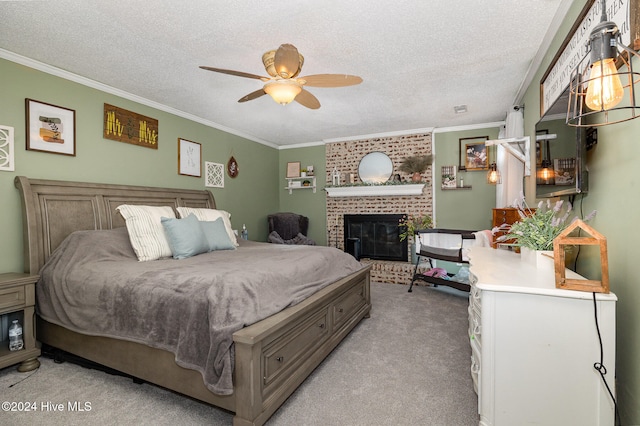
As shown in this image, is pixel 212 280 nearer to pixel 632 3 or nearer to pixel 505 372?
pixel 505 372

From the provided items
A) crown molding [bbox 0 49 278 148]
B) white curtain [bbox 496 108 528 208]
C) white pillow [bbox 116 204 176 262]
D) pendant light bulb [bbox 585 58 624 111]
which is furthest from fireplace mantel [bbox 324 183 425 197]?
pendant light bulb [bbox 585 58 624 111]

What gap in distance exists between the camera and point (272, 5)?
203cm

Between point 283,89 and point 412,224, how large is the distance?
12.1 ft

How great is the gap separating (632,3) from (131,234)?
3.53 metres

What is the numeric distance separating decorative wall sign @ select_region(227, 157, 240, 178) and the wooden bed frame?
1565mm

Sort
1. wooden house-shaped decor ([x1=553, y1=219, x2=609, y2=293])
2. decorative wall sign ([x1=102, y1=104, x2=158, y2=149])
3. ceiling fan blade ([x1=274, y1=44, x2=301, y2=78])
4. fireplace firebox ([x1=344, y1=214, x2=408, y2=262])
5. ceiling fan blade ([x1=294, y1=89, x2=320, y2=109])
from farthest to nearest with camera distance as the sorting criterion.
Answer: fireplace firebox ([x1=344, y1=214, x2=408, y2=262])
decorative wall sign ([x1=102, y1=104, x2=158, y2=149])
ceiling fan blade ([x1=294, y1=89, x2=320, y2=109])
ceiling fan blade ([x1=274, y1=44, x2=301, y2=78])
wooden house-shaped decor ([x1=553, y1=219, x2=609, y2=293])

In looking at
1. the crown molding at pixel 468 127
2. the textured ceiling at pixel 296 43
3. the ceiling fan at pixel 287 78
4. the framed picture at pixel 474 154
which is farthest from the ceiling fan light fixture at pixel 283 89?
the framed picture at pixel 474 154

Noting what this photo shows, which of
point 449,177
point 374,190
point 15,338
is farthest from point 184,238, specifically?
point 449,177

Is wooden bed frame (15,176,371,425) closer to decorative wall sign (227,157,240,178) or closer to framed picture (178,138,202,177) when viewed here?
framed picture (178,138,202,177)

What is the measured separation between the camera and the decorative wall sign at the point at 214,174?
462 cm

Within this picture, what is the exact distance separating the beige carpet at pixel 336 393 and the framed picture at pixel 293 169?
4073 millimetres

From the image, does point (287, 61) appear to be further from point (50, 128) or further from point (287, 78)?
point (50, 128)

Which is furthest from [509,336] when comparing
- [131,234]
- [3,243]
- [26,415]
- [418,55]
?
[3,243]

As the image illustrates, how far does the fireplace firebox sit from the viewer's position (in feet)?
18.0
